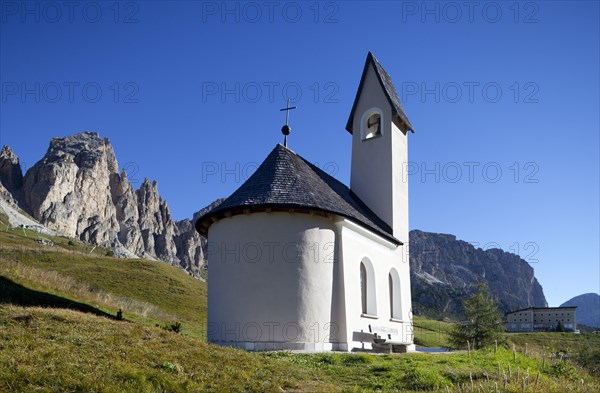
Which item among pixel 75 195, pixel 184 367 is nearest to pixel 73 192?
pixel 75 195

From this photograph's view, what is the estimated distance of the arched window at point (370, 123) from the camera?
25467 mm

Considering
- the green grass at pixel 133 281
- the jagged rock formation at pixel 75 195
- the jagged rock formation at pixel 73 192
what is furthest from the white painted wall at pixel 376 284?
the jagged rock formation at pixel 73 192

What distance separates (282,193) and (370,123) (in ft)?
35.4

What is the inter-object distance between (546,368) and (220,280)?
34.7 feet

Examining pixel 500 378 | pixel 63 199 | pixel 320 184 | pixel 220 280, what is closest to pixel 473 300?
pixel 320 184

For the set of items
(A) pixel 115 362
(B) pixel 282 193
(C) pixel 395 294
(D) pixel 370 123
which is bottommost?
(A) pixel 115 362

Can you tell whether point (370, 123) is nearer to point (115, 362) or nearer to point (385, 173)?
point (385, 173)

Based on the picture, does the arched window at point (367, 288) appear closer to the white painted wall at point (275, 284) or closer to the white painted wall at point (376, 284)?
the white painted wall at point (376, 284)

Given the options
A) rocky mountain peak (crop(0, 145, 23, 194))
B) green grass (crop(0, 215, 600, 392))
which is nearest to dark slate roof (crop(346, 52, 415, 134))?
green grass (crop(0, 215, 600, 392))

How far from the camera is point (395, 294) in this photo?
23234 millimetres

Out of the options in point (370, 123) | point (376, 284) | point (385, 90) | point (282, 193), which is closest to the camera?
point (282, 193)

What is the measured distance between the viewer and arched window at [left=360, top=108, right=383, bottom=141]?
1003 inches

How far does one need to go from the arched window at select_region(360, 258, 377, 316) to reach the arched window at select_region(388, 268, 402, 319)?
314 centimetres

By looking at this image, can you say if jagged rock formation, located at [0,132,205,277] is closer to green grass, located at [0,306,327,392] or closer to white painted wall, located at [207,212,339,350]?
white painted wall, located at [207,212,339,350]
